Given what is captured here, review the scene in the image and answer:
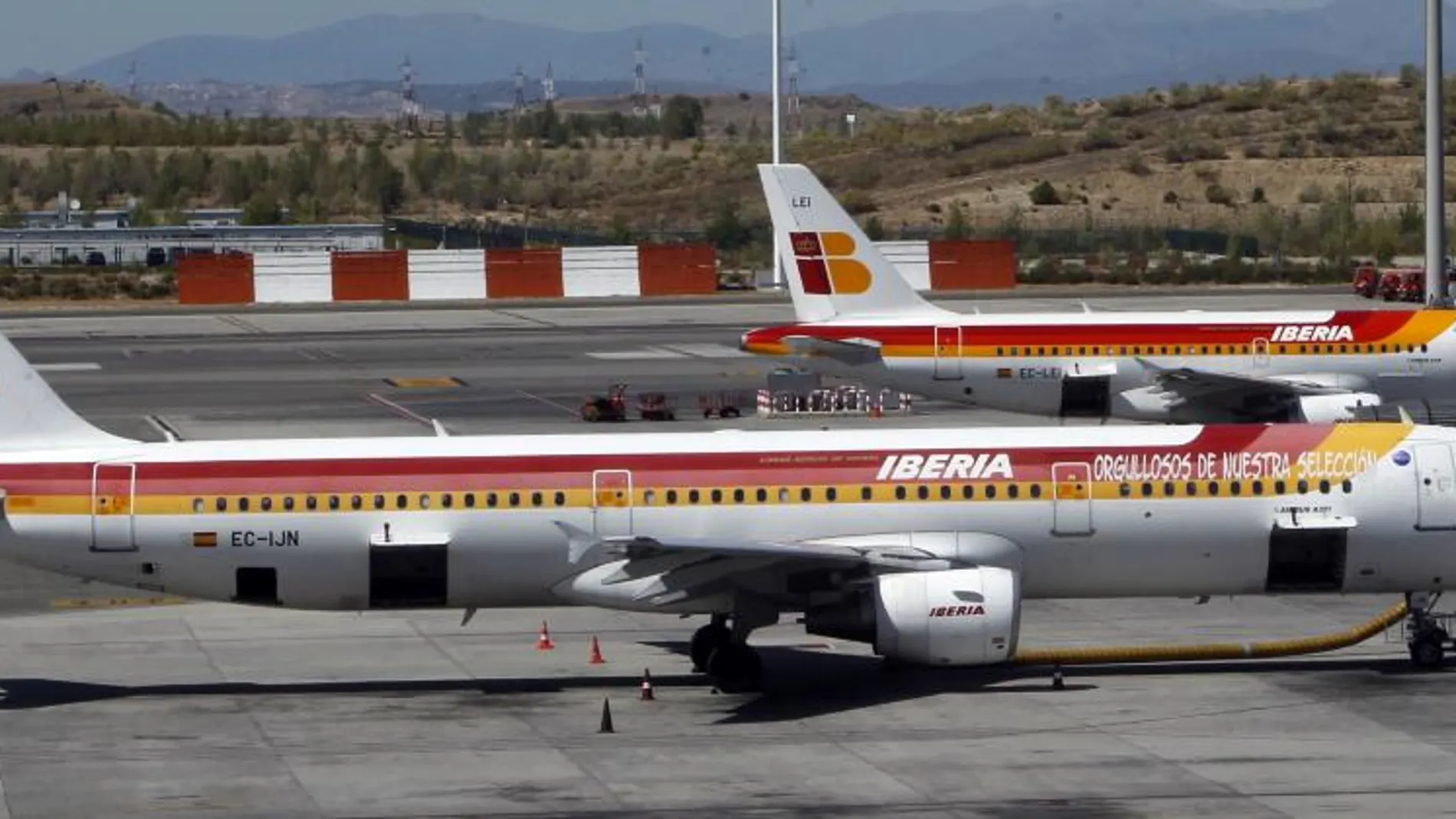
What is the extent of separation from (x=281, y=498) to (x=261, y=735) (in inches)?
140

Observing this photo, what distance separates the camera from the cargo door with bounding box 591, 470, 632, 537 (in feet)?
112

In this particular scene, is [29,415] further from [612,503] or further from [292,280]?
[292,280]

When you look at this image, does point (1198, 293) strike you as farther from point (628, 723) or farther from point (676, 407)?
point (628, 723)

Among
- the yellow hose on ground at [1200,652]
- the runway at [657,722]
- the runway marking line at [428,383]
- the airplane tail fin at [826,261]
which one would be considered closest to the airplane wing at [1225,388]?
the airplane tail fin at [826,261]

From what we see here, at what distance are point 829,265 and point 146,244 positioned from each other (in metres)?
84.1

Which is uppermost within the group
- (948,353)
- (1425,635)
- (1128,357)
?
(948,353)

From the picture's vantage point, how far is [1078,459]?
3438 centimetres

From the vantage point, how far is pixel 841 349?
195ft

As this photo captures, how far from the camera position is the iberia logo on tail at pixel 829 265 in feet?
200

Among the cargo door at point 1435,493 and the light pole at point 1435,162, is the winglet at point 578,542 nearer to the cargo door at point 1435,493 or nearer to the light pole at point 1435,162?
the cargo door at point 1435,493

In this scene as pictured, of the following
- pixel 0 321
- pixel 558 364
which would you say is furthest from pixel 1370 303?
pixel 0 321

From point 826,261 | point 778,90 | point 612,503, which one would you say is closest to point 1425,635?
point 612,503

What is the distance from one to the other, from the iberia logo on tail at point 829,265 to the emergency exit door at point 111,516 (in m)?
29.7

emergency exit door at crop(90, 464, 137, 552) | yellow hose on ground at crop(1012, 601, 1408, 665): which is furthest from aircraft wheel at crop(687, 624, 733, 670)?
emergency exit door at crop(90, 464, 137, 552)
